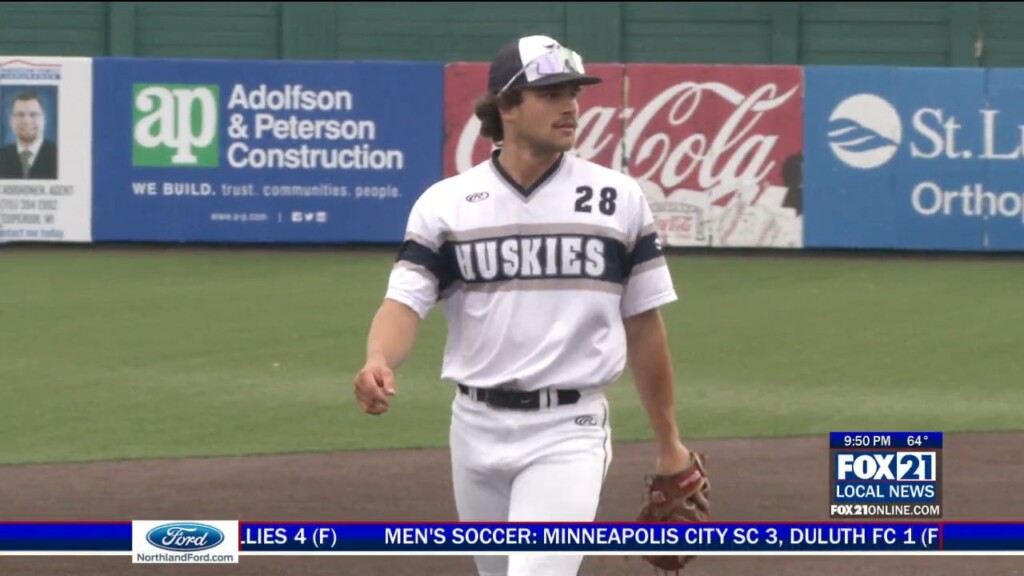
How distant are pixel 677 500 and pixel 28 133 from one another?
1773cm

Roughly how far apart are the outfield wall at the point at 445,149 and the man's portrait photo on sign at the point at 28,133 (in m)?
0.03

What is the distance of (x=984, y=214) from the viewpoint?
21.4 meters

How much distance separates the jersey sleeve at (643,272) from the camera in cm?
509

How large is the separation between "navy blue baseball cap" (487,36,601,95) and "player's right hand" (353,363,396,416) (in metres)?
0.89

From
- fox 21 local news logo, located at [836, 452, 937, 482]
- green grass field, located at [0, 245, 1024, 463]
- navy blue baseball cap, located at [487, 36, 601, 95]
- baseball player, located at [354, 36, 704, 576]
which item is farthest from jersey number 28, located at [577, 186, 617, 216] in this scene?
green grass field, located at [0, 245, 1024, 463]

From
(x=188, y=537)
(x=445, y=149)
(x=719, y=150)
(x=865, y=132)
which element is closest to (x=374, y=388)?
(x=188, y=537)

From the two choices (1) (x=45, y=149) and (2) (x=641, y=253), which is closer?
(2) (x=641, y=253)

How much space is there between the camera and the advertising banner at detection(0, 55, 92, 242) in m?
21.6

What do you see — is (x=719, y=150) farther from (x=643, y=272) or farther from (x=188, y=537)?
(x=643, y=272)

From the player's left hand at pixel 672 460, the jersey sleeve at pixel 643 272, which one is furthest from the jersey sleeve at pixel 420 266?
the player's left hand at pixel 672 460

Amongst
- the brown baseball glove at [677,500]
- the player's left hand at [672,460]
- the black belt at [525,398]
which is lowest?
the brown baseball glove at [677,500]

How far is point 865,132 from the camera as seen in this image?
21547mm

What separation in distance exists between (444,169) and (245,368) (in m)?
8.64

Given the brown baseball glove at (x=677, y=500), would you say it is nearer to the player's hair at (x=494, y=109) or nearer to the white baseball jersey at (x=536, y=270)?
the white baseball jersey at (x=536, y=270)
